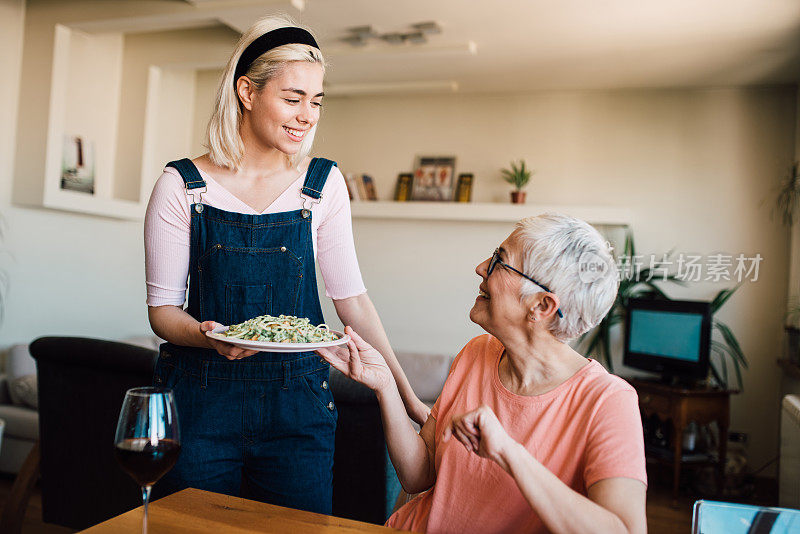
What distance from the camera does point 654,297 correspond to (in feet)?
16.5

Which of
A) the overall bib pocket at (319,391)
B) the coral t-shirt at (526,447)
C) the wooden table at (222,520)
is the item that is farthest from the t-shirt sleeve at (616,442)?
the overall bib pocket at (319,391)

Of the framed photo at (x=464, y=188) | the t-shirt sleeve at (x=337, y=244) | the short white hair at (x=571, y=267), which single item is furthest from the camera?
the framed photo at (x=464, y=188)

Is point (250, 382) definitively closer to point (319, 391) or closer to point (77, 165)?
point (319, 391)

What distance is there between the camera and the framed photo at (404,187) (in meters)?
5.87

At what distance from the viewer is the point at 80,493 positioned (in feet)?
8.53

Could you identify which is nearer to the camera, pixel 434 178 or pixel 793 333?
pixel 793 333

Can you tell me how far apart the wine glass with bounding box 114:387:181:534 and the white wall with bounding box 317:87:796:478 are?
4834 mm

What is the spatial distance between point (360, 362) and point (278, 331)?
0.19m

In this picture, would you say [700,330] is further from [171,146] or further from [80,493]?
[171,146]

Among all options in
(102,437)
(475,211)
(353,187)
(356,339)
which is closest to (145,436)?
(356,339)

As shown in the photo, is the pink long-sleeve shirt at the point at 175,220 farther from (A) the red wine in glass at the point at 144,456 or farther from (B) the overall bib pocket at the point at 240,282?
(A) the red wine in glass at the point at 144,456

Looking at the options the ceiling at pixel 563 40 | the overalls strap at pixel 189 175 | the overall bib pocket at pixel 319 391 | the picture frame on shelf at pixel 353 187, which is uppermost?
the ceiling at pixel 563 40

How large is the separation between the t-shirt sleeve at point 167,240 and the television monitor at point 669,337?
3.82m

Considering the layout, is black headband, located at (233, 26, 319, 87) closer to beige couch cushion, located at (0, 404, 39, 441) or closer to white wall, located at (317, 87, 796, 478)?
beige couch cushion, located at (0, 404, 39, 441)
